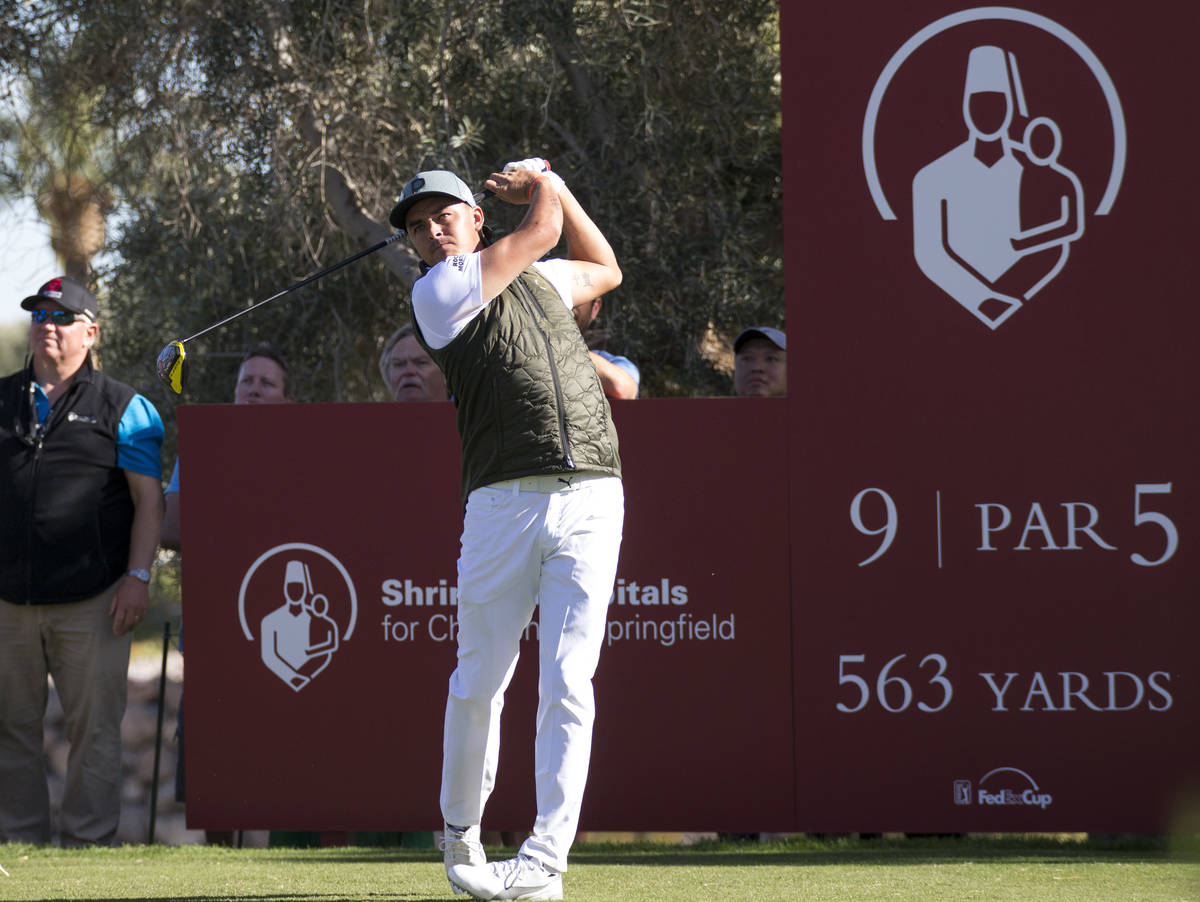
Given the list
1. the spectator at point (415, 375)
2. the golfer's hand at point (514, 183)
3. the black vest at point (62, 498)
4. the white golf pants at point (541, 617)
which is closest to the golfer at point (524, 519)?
the white golf pants at point (541, 617)

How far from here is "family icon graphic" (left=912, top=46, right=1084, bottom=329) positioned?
494cm

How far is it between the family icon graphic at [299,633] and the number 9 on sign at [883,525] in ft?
5.56

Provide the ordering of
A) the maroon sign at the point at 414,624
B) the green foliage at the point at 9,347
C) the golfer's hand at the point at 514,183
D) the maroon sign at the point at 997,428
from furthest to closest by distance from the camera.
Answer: the green foliage at the point at 9,347 < the maroon sign at the point at 414,624 < the maroon sign at the point at 997,428 < the golfer's hand at the point at 514,183

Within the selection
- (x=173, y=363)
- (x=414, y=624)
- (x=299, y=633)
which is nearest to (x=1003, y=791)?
(x=414, y=624)

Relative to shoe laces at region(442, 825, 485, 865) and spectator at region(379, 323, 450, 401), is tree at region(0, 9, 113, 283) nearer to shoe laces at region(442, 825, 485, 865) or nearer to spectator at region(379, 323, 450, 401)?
spectator at region(379, 323, 450, 401)

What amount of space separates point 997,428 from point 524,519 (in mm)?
1775

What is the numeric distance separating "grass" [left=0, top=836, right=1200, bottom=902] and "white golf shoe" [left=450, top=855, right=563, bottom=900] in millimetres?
185

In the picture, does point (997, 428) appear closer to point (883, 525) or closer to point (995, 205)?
point (883, 525)

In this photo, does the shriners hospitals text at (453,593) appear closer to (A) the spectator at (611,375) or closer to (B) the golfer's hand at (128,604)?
(A) the spectator at (611,375)

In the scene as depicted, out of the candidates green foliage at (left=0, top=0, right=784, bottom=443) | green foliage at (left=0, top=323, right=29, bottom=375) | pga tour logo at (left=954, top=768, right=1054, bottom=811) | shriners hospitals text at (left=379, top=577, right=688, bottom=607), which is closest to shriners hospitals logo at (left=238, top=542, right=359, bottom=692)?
shriners hospitals text at (left=379, top=577, right=688, bottom=607)

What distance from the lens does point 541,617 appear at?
12.9ft

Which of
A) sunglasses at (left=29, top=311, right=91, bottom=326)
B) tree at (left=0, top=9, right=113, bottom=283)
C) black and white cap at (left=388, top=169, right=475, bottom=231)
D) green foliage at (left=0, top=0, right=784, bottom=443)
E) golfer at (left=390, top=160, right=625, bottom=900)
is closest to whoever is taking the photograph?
golfer at (left=390, top=160, right=625, bottom=900)

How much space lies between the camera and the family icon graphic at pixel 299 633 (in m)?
5.17

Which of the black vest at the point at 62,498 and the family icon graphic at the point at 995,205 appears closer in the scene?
the family icon graphic at the point at 995,205
